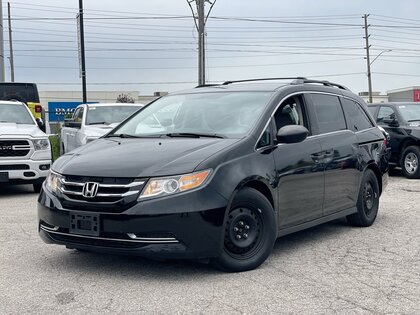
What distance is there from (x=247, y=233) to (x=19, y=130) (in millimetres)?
6656

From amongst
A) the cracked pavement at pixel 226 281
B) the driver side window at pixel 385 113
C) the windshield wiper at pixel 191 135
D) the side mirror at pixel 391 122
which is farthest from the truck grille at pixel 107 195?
the driver side window at pixel 385 113

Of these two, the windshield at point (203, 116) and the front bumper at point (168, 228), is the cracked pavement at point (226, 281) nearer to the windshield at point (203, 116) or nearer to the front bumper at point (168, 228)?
the front bumper at point (168, 228)

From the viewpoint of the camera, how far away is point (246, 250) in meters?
4.95

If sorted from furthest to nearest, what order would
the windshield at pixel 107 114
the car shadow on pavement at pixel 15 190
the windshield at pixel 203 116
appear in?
the windshield at pixel 107 114
the car shadow on pavement at pixel 15 190
the windshield at pixel 203 116

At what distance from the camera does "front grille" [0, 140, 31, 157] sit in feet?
31.9

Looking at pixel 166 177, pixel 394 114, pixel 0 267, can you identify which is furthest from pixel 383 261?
pixel 394 114

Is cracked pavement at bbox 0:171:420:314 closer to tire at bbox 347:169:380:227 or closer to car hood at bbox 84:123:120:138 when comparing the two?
tire at bbox 347:169:380:227

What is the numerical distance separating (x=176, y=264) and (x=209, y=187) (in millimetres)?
969

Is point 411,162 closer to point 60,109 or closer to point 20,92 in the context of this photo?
point 20,92

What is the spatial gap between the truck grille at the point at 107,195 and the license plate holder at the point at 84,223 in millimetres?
51

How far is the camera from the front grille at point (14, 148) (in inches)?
383

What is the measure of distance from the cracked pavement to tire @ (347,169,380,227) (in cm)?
42

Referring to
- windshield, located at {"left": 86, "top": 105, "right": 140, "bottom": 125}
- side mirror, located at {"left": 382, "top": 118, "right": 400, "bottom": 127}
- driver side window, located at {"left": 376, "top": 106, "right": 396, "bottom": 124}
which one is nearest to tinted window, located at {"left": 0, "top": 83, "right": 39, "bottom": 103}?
windshield, located at {"left": 86, "top": 105, "right": 140, "bottom": 125}

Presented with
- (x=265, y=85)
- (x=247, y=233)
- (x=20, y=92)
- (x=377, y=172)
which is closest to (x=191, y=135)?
(x=247, y=233)
